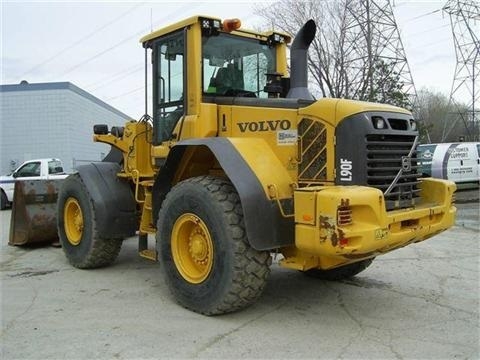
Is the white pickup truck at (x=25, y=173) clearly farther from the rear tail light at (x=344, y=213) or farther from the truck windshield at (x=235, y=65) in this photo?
the rear tail light at (x=344, y=213)

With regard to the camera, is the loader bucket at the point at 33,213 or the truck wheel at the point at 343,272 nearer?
the truck wheel at the point at 343,272

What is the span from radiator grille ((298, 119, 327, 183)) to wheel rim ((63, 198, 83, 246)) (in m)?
3.67

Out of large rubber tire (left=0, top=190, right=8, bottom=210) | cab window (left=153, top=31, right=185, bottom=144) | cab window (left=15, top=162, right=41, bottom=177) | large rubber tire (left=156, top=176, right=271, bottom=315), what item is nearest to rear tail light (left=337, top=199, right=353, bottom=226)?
large rubber tire (left=156, top=176, right=271, bottom=315)

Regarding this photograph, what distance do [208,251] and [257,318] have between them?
2.56ft

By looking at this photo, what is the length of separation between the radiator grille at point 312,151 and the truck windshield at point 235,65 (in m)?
1.32

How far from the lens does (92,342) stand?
4.49 meters

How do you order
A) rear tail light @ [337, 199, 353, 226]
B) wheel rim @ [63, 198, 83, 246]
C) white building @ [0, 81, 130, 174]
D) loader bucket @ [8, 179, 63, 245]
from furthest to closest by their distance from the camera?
white building @ [0, 81, 130, 174], loader bucket @ [8, 179, 63, 245], wheel rim @ [63, 198, 83, 246], rear tail light @ [337, 199, 353, 226]

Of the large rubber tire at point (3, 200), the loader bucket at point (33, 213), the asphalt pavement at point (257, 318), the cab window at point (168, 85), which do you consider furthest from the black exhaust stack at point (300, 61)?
the large rubber tire at point (3, 200)

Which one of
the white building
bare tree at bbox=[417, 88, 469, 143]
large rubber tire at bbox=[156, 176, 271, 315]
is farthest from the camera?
bare tree at bbox=[417, 88, 469, 143]

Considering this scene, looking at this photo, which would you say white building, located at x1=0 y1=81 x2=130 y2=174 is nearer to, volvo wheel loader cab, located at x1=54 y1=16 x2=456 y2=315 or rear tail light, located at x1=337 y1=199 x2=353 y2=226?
volvo wheel loader cab, located at x1=54 y1=16 x2=456 y2=315

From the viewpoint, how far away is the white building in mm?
28844

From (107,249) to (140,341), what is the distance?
278 cm

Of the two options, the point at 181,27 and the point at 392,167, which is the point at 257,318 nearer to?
the point at 392,167

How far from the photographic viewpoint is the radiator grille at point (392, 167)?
4789mm
